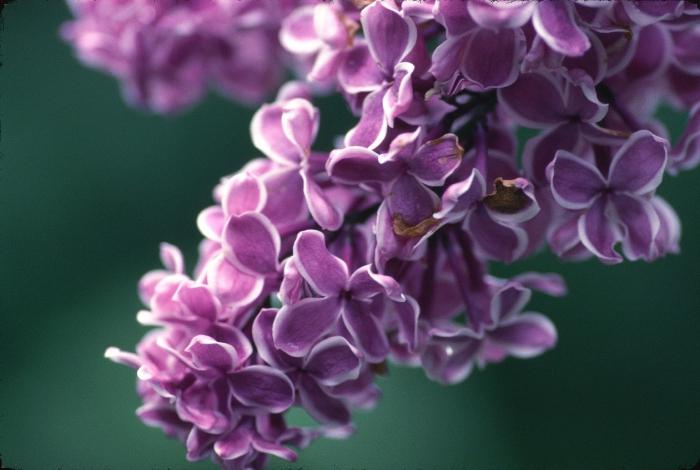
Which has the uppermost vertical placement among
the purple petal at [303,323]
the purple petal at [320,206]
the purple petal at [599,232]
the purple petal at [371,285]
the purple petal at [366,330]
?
the purple petal at [320,206]

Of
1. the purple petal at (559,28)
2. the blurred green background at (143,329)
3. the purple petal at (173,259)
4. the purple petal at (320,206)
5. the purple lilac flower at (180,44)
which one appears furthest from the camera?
the blurred green background at (143,329)

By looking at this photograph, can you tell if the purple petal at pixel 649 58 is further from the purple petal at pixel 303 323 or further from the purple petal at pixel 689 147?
the purple petal at pixel 303 323

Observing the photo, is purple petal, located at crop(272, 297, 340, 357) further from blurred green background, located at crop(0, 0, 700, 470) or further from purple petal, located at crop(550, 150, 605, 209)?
blurred green background, located at crop(0, 0, 700, 470)

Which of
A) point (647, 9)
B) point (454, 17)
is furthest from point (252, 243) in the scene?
point (647, 9)

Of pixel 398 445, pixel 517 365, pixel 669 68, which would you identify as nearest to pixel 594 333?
pixel 517 365

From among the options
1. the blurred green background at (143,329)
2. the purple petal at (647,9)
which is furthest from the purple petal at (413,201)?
the blurred green background at (143,329)

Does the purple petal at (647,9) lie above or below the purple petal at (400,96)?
below

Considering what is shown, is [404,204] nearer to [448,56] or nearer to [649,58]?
[448,56]
